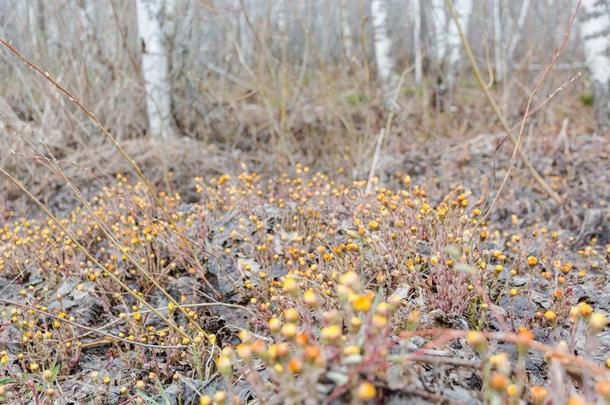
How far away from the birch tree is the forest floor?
7.05ft

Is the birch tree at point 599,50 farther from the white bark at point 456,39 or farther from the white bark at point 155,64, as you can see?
the white bark at point 155,64

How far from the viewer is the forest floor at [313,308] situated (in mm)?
1119

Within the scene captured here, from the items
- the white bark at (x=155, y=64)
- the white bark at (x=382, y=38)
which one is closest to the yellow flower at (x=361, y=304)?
the white bark at (x=155, y=64)

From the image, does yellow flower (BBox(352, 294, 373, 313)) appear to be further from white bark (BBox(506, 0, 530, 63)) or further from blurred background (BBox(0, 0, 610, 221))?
white bark (BBox(506, 0, 530, 63))

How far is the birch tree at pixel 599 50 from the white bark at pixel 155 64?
15.1 ft

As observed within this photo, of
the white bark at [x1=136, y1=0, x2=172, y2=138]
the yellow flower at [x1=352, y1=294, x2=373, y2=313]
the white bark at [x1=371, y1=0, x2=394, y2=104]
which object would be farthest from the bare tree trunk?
the yellow flower at [x1=352, y1=294, x2=373, y2=313]

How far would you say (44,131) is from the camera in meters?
5.43

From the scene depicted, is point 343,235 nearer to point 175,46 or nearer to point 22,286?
point 22,286

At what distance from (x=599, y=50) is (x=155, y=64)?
4829mm

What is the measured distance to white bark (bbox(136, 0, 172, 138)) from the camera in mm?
5570

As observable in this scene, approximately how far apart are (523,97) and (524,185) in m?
3.14

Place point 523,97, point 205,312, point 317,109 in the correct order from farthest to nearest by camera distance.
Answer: point 523,97 → point 317,109 → point 205,312

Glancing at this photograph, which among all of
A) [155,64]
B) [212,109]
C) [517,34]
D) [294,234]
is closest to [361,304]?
[294,234]

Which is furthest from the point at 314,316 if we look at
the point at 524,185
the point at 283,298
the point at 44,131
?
the point at 44,131
